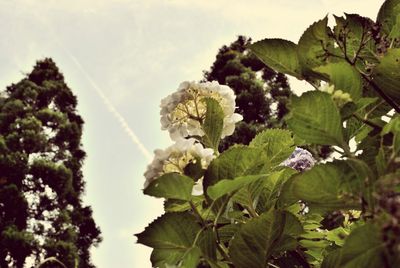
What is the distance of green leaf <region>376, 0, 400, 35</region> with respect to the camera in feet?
3.88

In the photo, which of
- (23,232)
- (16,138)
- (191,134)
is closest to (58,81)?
(16,138)

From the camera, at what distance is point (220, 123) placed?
116 cm

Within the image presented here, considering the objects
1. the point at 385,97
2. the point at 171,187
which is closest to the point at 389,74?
the point at 385,97

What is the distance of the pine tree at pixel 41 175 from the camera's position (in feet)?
51.3

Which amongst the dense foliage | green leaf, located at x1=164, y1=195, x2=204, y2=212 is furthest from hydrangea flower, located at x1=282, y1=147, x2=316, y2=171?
green leaf, located at x1=164, y1=195, x2=204, y2=212

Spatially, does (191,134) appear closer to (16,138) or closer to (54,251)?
(54,251)

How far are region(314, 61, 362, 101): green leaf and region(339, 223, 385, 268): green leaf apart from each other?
1.05ft

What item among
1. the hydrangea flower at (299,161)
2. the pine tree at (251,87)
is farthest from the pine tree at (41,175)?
the hydrangea flower at (299,161)

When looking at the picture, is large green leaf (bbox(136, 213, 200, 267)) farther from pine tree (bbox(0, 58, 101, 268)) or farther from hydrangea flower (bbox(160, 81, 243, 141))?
pine tree (bbox(0, 58, 101, 268))

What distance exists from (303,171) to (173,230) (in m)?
0.29

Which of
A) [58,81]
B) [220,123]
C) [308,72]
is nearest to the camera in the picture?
[308,72]

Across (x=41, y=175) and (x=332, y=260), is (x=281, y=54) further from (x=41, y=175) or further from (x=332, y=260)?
(x=41, y=175)

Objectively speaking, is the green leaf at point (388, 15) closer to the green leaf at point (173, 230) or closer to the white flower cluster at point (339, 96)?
the white flower cluster at point (339, 96)

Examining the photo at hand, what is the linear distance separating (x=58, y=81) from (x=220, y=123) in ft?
68.3
